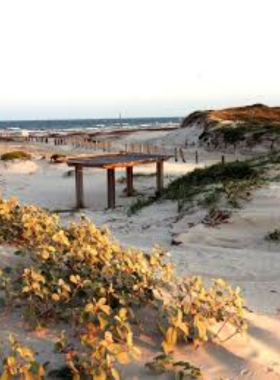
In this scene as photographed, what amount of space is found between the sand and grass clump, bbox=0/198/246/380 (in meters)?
0.15

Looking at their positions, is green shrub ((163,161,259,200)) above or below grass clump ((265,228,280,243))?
above

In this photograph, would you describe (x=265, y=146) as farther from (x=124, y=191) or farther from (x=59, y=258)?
(x=59, y=258)

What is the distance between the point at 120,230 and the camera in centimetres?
1230

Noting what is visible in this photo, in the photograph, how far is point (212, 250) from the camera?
379 inches

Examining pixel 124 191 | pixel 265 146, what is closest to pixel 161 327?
pixel 124 191

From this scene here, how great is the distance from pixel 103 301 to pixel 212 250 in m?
5.82

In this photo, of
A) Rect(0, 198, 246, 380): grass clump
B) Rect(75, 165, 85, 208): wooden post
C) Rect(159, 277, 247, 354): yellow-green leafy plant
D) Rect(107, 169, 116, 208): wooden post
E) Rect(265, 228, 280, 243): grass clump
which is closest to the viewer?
Rect(0, 198, 246, 380): grass clump

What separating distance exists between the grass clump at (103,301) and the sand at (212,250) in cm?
15

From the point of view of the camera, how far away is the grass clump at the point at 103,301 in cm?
380

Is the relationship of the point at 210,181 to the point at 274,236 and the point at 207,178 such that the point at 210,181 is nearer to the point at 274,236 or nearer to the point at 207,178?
the point at 207,178

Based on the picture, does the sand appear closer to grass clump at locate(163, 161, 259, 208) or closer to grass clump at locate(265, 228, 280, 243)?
grass clump at locate(265, 228, 280, 243)

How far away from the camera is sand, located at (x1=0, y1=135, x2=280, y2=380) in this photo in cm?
413

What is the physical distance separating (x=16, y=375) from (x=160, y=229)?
27.5 feet

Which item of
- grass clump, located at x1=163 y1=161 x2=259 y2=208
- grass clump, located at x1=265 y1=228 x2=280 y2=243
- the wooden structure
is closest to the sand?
grass clump, located at x1=265 y1=228 x2=280 y2=243
